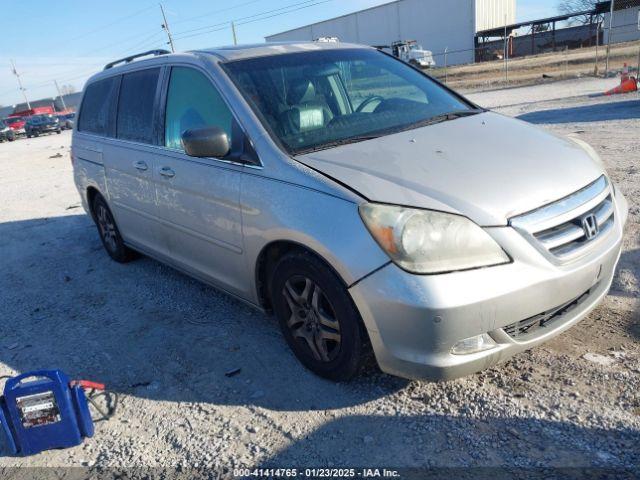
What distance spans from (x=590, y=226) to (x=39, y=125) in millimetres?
38270

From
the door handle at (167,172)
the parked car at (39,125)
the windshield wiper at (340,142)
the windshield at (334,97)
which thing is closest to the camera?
the windshield wiper at (340,142)

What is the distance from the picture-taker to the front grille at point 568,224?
2352 millimetres

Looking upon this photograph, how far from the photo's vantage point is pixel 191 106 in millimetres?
3559

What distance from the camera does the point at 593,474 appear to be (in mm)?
2082

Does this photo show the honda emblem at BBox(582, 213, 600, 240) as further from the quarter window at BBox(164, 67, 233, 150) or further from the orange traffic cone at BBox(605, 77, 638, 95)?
the orange traffic cone at BBox(605, 77, 638, 95)

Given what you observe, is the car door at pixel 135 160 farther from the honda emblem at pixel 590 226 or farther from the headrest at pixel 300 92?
the honda emblem at pixel 590 226

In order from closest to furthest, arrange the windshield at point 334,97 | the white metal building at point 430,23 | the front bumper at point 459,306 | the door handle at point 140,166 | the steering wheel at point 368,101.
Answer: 1. the front bumper at point 459,306
2. the windshield at point 334,97
3. the steering wheel at point 368,101
4. the door handle at point 140,166
5. the white metal building at point 430,23

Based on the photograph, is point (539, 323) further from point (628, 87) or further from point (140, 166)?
point (628, 87)

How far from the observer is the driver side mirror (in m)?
2.97

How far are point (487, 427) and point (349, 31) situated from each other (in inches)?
2411

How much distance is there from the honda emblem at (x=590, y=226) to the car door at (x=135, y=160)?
2.88m

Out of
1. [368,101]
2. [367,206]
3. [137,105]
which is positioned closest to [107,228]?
[137,105]

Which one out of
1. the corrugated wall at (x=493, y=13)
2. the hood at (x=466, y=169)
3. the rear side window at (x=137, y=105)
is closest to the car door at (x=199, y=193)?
the rear side window at (x=137, y=105)

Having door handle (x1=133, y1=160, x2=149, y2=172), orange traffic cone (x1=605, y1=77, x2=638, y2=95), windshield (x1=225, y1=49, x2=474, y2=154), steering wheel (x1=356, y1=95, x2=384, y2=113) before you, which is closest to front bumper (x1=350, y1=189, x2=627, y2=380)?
windshield (x1=225, y1=49, x2=474, y2=154)
